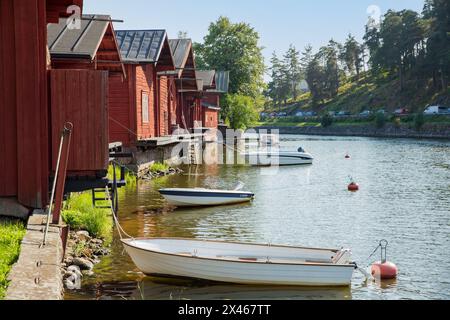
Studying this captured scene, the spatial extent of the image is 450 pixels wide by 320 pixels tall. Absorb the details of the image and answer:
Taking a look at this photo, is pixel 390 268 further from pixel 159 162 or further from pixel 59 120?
pixel 159 162

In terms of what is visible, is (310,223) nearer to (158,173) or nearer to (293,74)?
(158,173)

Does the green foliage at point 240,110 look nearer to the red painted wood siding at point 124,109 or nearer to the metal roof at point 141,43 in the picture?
the metal roof at point 141,43

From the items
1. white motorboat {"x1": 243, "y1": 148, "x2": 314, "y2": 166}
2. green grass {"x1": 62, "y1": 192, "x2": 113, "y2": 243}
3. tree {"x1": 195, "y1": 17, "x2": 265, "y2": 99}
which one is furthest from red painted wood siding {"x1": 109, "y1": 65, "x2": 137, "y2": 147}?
tree {"x1": 195, "y1": 17, "x2": 265, "y2": 99}

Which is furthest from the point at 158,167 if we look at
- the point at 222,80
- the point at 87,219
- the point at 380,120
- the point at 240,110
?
the point at 380,120

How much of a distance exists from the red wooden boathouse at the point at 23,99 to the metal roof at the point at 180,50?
108 feet

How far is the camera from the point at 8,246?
1158 centimetres

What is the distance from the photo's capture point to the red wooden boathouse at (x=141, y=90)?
112ft

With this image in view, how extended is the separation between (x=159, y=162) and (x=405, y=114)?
71.6 meters

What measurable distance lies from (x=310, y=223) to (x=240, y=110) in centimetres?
6002

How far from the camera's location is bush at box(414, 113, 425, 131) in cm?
9512

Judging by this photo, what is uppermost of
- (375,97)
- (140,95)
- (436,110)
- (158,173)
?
(375,97)

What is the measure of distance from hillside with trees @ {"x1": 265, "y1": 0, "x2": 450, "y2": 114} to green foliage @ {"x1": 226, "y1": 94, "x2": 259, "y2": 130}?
103ft

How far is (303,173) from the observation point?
4381 cm

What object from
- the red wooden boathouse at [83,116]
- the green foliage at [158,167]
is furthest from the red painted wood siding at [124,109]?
the red wooden boathouse at [83,116]
